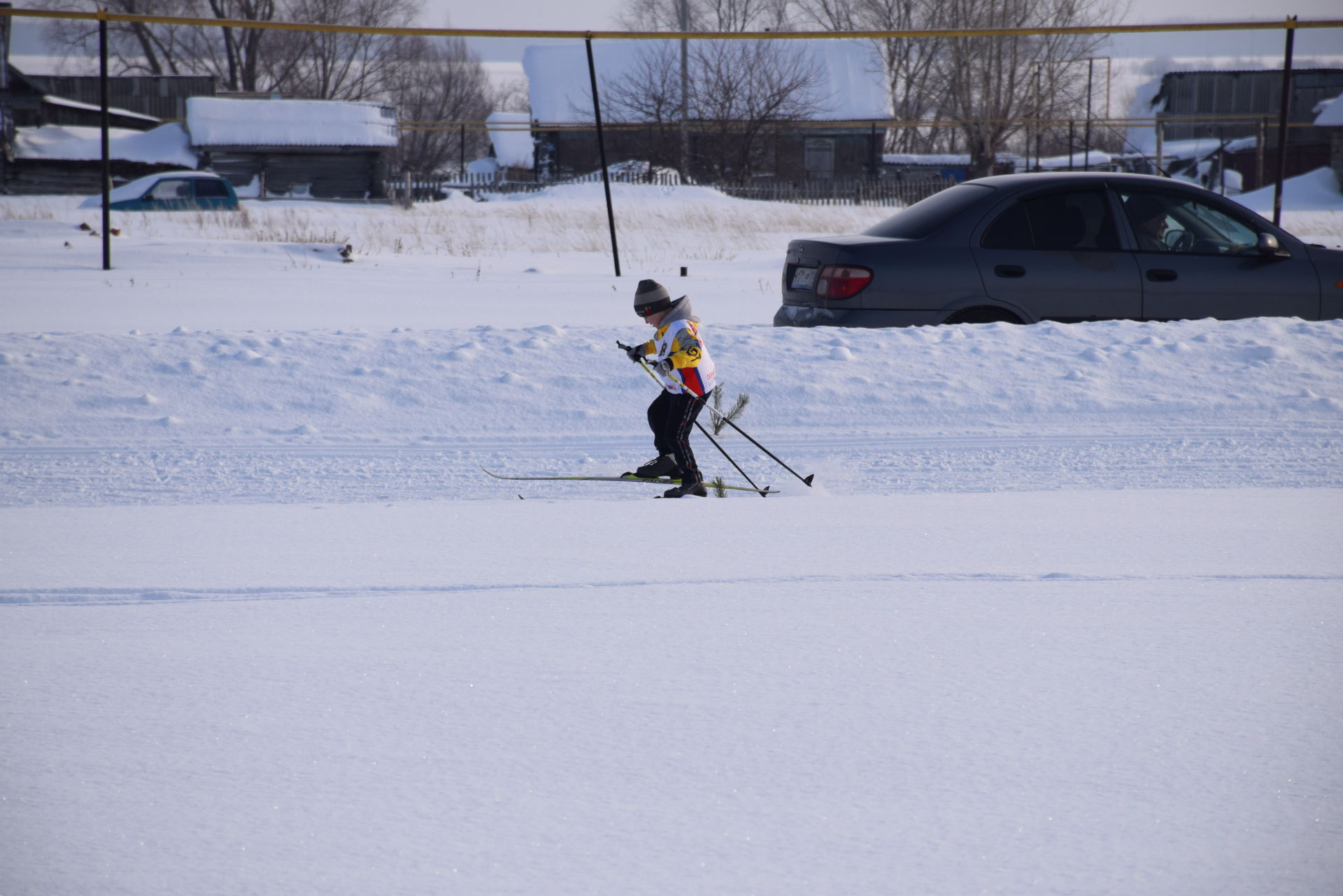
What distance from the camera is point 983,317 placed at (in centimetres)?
766

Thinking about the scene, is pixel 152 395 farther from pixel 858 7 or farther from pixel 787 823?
pixel 858 7

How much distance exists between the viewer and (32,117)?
A: 35031 mm

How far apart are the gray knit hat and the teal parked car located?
20.3 m

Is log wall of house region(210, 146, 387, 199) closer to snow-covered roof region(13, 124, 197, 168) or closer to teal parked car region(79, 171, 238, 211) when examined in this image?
snow-covered roof region(13, 124, 197, 168)

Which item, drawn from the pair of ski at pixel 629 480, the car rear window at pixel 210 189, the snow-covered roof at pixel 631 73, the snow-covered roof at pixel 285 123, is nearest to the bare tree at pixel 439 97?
the snow-covered roof at pixel 631 73

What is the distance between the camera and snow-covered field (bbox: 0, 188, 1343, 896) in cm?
202

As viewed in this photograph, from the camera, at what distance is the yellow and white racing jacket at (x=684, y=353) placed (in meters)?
5.17

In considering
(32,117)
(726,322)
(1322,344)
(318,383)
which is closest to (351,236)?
(726,322)

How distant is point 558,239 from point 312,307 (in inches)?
344

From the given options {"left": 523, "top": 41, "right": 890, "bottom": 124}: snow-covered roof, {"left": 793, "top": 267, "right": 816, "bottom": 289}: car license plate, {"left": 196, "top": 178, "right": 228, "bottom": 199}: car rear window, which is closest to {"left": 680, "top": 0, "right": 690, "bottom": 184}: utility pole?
{"left": 523, "top": 41, "right": 890, "bottom": 124}: snow-covered roof

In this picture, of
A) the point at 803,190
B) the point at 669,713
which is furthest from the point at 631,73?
the point at 669,713

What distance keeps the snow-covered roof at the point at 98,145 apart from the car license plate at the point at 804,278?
30885mm

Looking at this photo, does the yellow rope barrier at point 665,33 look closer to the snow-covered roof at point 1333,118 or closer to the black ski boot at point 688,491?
the black ski boot at point 688,491

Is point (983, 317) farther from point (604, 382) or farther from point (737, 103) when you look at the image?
point (737, 103)
